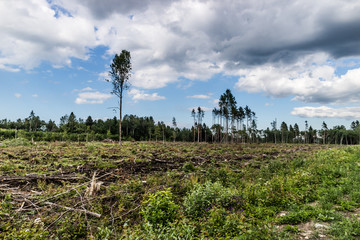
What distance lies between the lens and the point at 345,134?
102m

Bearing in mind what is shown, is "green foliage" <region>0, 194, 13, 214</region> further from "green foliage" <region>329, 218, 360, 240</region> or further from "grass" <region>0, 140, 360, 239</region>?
"green foliage" <region>329, 218, 360, 240</region>

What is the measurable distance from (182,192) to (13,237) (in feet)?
16.5

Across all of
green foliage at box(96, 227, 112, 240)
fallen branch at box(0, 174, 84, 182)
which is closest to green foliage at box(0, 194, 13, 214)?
fallen branch at box(0, 174, 84, 182)

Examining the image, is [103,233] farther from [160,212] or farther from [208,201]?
[208,201]

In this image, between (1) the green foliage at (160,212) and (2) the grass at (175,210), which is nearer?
(2) the grass at (175,210)

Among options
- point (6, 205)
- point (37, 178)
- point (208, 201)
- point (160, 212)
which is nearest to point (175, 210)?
point (160, 212)

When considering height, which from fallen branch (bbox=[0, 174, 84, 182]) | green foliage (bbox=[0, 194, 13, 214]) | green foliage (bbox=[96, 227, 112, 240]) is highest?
fallen branch (bbox=[0, 174, 84, 182])

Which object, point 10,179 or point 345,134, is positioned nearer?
point 10,179

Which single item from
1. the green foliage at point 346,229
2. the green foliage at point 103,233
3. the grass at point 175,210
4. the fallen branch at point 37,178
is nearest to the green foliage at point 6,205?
the grass at point 175,210

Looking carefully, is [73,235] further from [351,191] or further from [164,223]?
[351,191]

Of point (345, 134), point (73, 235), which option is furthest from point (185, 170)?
point (345, 134)

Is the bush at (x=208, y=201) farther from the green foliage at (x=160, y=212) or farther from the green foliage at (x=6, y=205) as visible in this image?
the green foliage at (x=6, y=205)

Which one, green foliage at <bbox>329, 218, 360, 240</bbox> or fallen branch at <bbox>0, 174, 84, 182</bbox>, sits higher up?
fallen branch at <bbox>0, 174, 84, 182</bbox>

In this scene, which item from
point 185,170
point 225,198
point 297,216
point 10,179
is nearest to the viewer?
point 297,216
